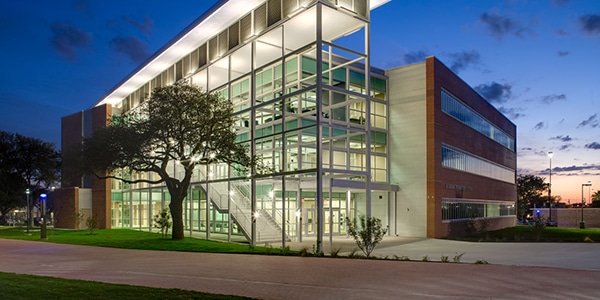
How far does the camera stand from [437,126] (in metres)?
38.0

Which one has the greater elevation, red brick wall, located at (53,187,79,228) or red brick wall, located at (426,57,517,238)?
red brick wall, located at (426,57,517,238)

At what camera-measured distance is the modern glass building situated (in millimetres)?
29641

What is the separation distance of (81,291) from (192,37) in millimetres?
26999

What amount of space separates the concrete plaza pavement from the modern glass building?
30.1 ft

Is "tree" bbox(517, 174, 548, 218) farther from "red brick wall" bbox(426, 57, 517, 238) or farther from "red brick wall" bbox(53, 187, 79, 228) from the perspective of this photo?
"red brick wall" bbox(53, 187, 79, 228)

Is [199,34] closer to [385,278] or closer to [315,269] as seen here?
[315,269]

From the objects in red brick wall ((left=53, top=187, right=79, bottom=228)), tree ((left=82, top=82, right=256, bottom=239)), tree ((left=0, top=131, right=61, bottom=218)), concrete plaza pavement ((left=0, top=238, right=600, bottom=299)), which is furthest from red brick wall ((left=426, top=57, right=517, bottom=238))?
tree ((left=0, top=131, right=61, bottom=218))

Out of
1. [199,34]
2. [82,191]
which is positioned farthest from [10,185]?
[199,34]

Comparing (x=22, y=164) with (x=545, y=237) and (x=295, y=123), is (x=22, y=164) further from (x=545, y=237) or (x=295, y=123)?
(x=545, y=237)

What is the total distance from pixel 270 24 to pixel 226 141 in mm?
7340

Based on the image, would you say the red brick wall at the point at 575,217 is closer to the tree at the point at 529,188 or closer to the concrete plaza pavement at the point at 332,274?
the tree at the point at 529,188

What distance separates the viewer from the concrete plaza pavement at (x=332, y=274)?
38.2 feet

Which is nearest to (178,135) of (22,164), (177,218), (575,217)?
(177,218)

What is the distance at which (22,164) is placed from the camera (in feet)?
205
